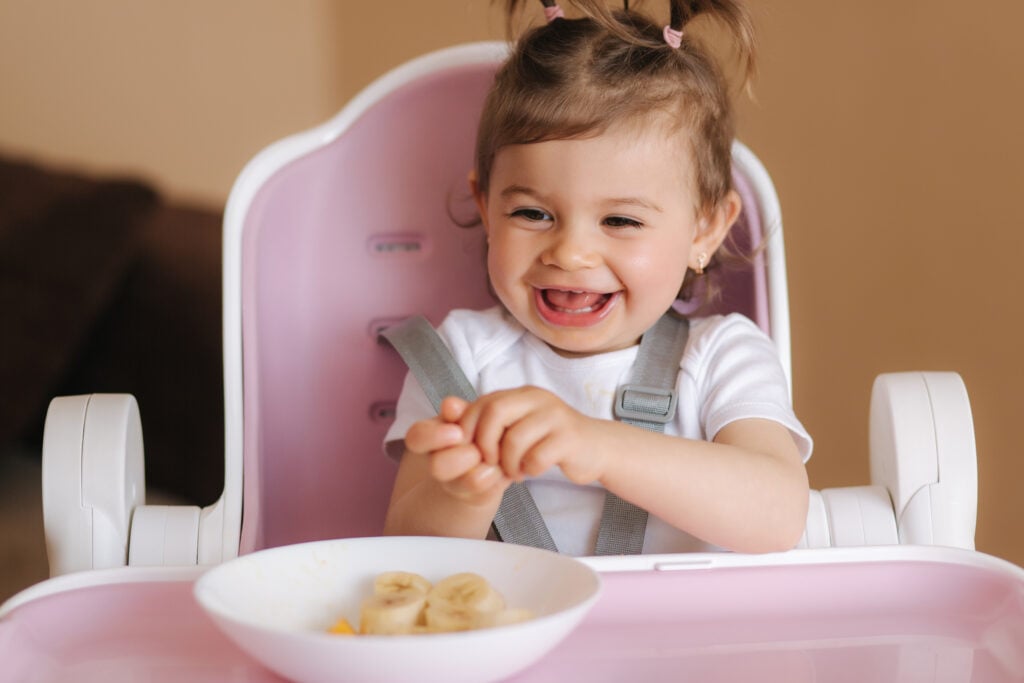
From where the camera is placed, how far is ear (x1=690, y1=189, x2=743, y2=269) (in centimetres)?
89

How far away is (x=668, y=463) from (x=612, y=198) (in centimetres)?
20

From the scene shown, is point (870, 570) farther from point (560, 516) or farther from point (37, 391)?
point (37, 391)

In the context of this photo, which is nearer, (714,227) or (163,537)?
(163,537)

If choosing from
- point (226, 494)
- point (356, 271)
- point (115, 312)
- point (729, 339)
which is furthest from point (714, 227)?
point (115, 312)

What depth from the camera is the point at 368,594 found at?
626mm

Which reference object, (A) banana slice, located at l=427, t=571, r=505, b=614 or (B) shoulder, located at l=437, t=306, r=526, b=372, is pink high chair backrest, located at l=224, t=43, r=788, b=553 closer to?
(B) shoulder, located at l=437, t=306, r=526, b=372

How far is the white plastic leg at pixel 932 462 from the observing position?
778 millimetres

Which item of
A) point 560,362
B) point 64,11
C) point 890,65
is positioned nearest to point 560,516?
point 560,362

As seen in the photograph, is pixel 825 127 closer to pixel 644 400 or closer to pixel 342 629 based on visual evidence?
pixel 644 400

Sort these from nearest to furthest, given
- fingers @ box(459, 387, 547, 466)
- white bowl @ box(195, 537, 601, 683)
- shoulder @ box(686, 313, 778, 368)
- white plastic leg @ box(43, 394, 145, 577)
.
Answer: white bowl @ box(195, 537, 601, 683), fingers @ box(459, 387, 547, 466), white plastic leg @ box(43, 394, 145, 577), shoulder @ box(686, 313, 778, 368)

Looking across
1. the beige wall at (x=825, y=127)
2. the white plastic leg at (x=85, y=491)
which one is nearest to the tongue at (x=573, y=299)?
the white plastic leg at (x=85, y=491)

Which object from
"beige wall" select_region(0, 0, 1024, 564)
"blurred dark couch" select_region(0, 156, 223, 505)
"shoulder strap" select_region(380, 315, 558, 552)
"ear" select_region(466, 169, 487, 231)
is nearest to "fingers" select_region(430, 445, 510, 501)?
"shoulder strap" select_region(380, 315, 558, 552)

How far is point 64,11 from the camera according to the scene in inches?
67.9

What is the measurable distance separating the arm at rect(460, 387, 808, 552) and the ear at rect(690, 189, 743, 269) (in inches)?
6.4
